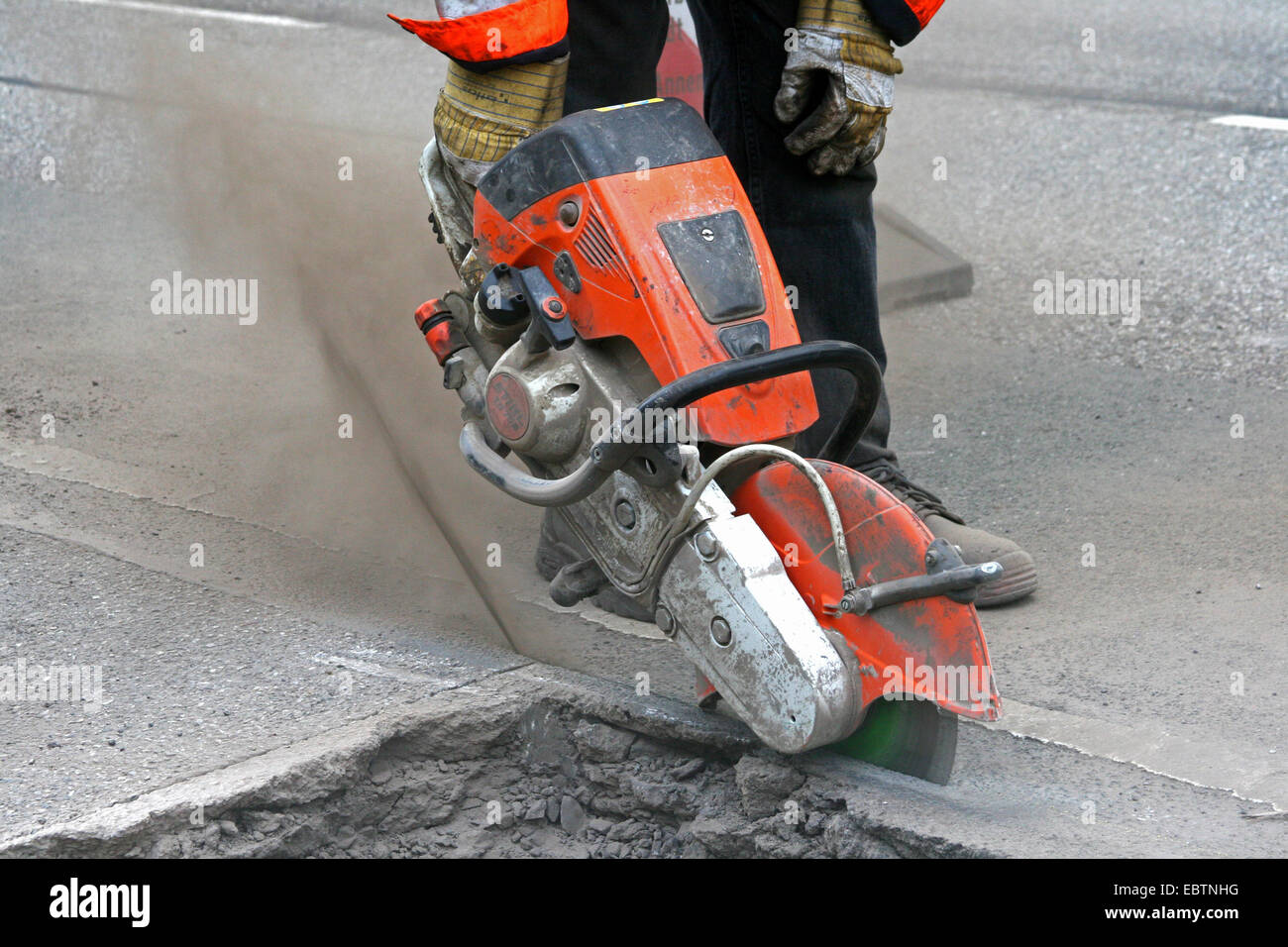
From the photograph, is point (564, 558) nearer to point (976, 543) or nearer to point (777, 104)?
point (976, 543)

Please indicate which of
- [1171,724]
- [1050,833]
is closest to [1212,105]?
[1171,724]

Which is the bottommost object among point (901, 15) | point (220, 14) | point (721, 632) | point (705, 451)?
point (721, 632)

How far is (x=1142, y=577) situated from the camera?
9.97 ft

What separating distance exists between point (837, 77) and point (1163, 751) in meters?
1.30

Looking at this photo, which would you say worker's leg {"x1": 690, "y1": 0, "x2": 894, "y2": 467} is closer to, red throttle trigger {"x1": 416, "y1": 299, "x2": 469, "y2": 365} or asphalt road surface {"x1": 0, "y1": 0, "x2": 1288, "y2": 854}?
asphalt road surface {"x1": 0, "y1": 0, "x2": 1288, "y2": 854}

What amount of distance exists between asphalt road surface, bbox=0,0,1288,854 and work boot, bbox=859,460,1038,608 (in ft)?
0.20

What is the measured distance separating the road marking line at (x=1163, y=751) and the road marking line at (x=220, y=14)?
7536mm

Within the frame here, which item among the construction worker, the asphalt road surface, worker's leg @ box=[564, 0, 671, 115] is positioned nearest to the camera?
the construction worker

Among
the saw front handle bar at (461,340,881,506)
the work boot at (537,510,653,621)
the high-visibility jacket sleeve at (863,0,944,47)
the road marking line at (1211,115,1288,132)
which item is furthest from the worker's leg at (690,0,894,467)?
the road marking line at (1211,115,1288,132)

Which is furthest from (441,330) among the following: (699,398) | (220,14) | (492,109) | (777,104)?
(220,14)

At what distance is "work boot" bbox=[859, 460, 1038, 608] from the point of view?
2953 millimetres

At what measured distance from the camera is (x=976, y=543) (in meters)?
3.01
